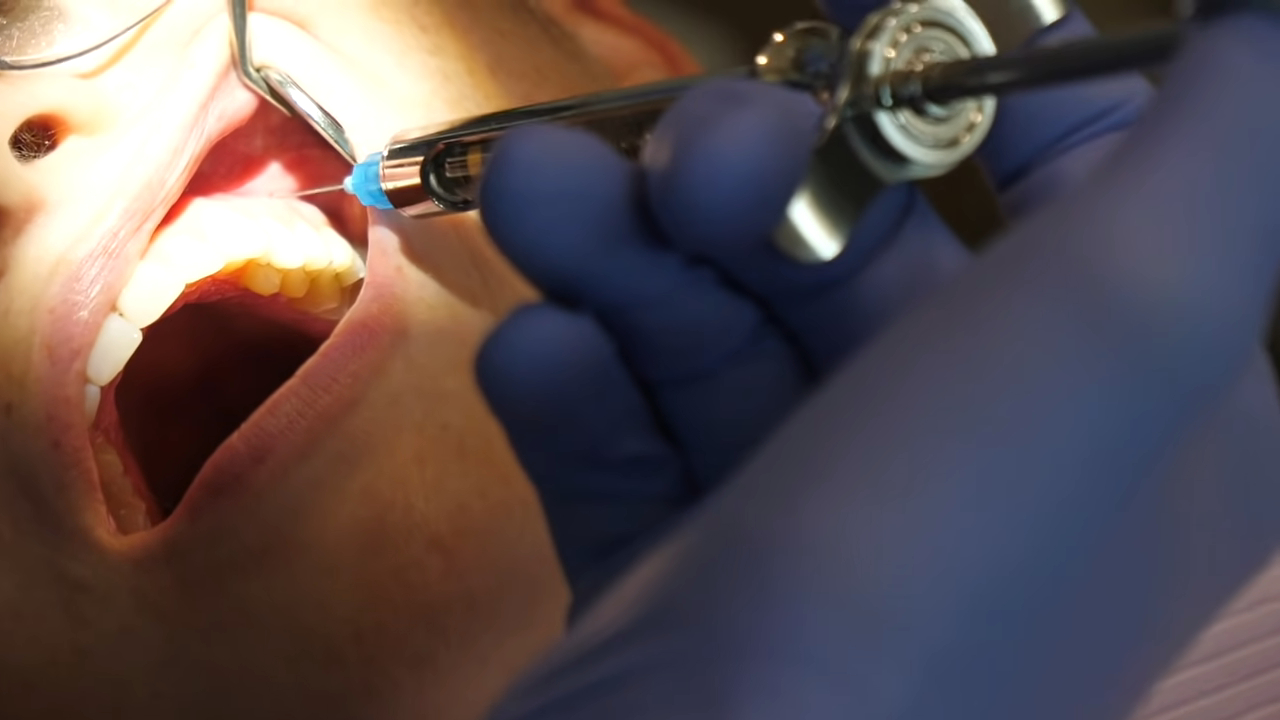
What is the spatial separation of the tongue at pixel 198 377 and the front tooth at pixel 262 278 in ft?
0.14

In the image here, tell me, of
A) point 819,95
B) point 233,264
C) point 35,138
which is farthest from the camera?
point 233,264

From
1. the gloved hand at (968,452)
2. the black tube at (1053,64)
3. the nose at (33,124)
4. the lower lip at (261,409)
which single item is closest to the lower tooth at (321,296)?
the lower lip at (261,409)

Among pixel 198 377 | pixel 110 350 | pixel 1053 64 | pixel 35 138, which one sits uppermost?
pixel 1053 64

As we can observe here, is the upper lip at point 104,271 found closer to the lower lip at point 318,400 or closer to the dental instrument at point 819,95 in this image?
the lower lip at point 318,400

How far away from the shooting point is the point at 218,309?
0.95m

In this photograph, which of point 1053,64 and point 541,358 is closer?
point 1053,64

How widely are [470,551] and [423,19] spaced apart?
0.42m

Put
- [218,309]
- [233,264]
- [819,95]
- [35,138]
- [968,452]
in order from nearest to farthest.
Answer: [968,452], [819,95], [35,138], [233,264], [218,309]

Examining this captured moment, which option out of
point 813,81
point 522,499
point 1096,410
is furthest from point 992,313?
point 522,499

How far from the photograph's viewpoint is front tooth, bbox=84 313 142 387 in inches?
30.5

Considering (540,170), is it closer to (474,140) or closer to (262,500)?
(474,140)

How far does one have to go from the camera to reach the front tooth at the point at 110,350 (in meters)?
0.78

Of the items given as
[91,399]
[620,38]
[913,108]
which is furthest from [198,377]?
[913,108]

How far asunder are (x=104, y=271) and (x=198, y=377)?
224 mm
